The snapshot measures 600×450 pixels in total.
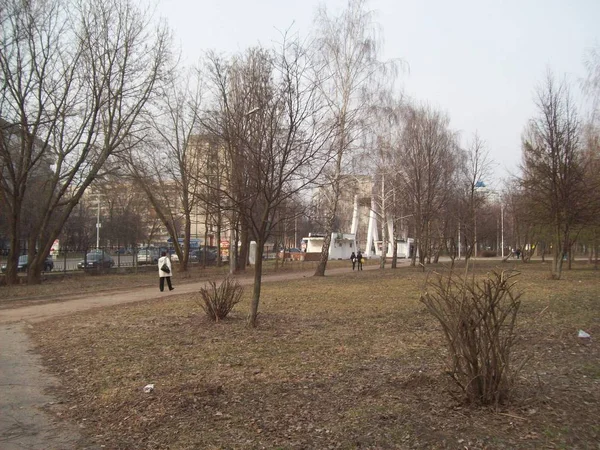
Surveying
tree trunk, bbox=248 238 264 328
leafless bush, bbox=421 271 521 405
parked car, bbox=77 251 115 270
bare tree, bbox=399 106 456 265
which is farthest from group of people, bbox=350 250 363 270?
leafless bush, bbox=421 271 521 405

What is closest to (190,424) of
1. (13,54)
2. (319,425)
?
(319,425)

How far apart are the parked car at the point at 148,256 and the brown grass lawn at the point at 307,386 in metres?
33.2

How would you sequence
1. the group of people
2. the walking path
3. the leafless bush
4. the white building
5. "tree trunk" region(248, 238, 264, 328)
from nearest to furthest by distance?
the walking path
the leafless bush
"tree trunk" region(248, 238, 264, 328)
the group of people
the white building

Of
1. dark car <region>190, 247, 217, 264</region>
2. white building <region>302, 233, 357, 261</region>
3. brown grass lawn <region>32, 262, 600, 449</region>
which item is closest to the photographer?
brown grass lawn <region>32, 262, 600, 449</region>

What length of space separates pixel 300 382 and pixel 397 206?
34929 millimetres

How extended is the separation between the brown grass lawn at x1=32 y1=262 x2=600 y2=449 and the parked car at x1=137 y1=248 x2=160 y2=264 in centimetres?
3323

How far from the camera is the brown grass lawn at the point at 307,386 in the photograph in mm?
4066

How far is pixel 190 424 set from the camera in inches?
175

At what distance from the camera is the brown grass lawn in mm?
4066

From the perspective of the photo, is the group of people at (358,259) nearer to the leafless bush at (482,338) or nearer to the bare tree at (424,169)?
the bare tree at (424,169)

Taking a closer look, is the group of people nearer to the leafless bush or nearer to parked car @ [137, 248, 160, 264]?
parked car @ [137, 248, 160, 264]

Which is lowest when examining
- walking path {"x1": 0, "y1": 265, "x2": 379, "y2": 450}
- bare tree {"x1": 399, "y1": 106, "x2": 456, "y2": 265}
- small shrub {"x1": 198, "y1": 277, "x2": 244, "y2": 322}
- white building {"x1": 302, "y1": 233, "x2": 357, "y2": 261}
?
walking path {"x1": 0, "y1": 265, "x2": 379, "y2": 450}

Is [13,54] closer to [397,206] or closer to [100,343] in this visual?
[100,343]

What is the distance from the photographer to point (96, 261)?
31.8 metres
